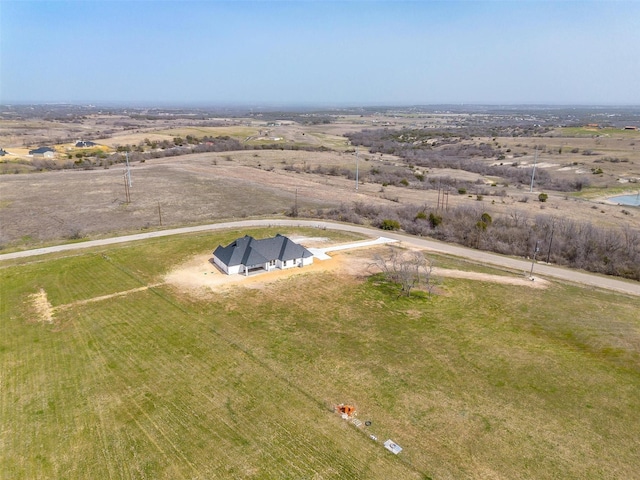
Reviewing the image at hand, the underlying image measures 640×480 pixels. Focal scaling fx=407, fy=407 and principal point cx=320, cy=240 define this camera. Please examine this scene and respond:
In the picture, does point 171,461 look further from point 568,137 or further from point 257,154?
point 568,137

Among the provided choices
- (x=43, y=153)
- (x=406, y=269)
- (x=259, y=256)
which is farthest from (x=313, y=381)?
(x=43, y=153)

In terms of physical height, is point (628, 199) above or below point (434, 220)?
below

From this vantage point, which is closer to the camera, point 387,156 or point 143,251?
point 143,251

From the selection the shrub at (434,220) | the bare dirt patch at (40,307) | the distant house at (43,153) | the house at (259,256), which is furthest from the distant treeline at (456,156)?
the distant house at (43,153)

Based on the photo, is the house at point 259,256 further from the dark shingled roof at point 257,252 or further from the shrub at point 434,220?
the shrub at point 434,220

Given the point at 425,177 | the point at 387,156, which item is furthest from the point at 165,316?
the point at 387,156

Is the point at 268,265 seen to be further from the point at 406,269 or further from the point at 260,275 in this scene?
the point at 406,269
